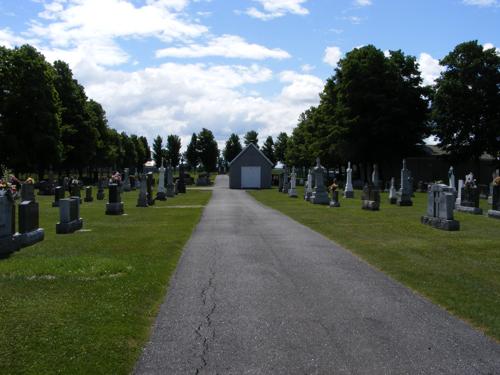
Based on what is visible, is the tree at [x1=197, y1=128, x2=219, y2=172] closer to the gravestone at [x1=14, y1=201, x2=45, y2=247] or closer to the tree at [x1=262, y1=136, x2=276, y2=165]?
the tree at [x1=262, y1=136, x2=276, y2=165]

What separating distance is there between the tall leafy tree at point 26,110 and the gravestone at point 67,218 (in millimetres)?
32659

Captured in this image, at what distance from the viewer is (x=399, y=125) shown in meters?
50.3

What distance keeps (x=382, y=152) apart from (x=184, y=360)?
48.8 meters

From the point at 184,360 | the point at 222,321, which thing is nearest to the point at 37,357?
the point at 184,360

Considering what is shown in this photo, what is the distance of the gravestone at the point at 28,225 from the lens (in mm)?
12992

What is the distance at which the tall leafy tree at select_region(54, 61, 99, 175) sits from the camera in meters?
58.8

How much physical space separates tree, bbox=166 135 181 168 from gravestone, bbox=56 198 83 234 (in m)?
106

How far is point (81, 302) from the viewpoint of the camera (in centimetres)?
721

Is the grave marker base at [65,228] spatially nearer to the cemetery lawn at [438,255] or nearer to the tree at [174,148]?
the cemetery lawn at [438,255]

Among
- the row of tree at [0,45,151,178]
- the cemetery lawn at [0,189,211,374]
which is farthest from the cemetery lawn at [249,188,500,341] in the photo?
the row of tree at [0,45,151,178]

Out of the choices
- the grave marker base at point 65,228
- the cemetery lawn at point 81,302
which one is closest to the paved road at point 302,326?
the cemetery lawn at point 81,302

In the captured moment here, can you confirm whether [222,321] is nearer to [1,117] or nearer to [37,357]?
[37,357]

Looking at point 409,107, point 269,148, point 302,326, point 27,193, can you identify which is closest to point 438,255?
point 302,326

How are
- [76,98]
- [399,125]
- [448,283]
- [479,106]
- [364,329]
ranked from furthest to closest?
[76,98], [399,125], [479,106], [448,283], [364,329]
